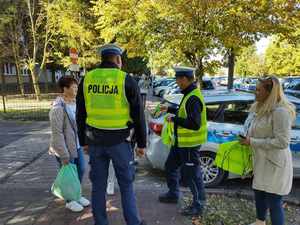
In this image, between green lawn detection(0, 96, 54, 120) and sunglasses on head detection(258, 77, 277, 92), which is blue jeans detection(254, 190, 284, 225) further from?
green lawn detection(0, 96, 54, 120)

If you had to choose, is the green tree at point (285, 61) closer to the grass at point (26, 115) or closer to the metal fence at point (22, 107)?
the metal fence at point (22, 107)

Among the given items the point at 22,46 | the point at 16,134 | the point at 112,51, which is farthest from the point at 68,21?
the point at 112,51

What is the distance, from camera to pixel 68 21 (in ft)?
72.5

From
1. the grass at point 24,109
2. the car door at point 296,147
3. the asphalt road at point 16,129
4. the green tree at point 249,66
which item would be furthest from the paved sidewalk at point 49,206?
the green tree at point 249,66

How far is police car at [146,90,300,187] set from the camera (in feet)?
20.6

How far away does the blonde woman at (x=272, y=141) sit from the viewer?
3865 mm

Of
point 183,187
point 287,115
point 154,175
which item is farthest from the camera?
point 154,175

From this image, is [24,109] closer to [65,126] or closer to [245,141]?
[65,126]

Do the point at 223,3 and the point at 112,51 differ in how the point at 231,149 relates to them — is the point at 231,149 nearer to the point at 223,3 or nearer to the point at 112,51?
the point at 112,51

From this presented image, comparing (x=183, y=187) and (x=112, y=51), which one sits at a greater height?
(x=112, y=51)

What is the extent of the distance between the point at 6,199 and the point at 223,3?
29.0ft

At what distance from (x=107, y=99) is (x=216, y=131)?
114 inches

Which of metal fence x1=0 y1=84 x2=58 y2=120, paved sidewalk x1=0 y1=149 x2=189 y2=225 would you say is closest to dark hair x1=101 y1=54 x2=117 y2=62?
paved sidewalk x1=0 y1=149 x2=189 y2=225

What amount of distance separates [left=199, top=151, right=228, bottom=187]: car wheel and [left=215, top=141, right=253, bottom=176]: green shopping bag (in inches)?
73.2
